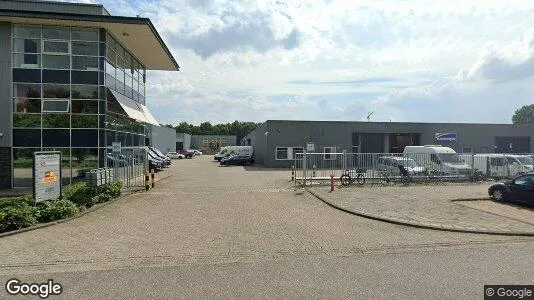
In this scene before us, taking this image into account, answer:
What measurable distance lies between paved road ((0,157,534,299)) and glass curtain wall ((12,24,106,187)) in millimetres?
8149

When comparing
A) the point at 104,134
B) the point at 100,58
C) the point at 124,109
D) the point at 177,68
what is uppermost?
the point at 177,68

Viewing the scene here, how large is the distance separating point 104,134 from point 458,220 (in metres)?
15.8

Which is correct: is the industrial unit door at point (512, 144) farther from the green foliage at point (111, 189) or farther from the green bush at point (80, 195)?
the green bush at point (80, 195)

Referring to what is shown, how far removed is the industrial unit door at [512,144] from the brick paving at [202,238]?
33743 millimetres

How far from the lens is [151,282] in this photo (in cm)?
549

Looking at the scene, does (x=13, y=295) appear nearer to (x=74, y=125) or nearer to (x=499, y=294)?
(x=499, y=294)

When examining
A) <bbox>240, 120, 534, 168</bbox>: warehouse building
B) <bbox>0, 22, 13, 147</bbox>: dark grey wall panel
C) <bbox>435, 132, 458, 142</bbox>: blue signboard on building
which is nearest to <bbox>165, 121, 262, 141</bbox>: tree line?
<bbox>240, 120, 534, 168</bbox>: warehouse building

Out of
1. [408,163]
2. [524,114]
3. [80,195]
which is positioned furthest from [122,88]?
[524,114]

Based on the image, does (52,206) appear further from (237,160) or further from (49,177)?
(237,160)

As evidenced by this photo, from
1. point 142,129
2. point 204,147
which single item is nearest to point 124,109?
point 142,129

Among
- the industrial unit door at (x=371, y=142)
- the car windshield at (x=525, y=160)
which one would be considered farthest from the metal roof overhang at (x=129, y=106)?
the car windshield at (x=525, y=160)

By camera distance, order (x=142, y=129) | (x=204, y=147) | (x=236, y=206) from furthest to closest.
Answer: (x=204, y=147)
(x=142, y=129)
(x=236, y=206)

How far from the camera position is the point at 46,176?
10.7m

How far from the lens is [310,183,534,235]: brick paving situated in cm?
954
